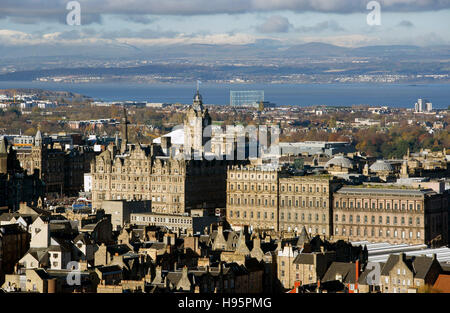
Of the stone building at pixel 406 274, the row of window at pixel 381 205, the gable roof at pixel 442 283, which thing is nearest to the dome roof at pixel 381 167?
the row of window at pixel 381 205

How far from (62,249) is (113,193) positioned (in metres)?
49.9

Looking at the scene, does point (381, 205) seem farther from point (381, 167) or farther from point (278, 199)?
point (381, 167)

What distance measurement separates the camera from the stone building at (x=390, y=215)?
10388 centimetres

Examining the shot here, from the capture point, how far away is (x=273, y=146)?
17212cm

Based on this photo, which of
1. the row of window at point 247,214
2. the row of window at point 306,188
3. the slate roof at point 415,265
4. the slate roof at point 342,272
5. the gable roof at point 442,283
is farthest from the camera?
the row of window at point 247,214

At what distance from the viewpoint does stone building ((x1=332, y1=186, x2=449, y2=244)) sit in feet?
341

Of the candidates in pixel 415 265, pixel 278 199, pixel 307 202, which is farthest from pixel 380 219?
pixel 415 265

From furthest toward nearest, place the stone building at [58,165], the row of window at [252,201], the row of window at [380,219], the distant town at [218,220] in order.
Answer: the stone building at [58,165] < the row of window at [252,201] < the row of window at [380,219] < the distant town at [218,220]

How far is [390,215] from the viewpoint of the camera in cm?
10519

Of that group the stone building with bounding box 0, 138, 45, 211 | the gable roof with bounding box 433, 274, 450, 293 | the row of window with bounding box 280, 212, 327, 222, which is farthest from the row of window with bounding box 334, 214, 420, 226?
the gable roof with bounding box 433, 274, 450, 293

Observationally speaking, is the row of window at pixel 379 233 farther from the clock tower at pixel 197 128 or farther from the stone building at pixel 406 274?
the stone building at pixel 406 274

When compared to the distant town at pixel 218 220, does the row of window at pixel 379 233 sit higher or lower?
lower
